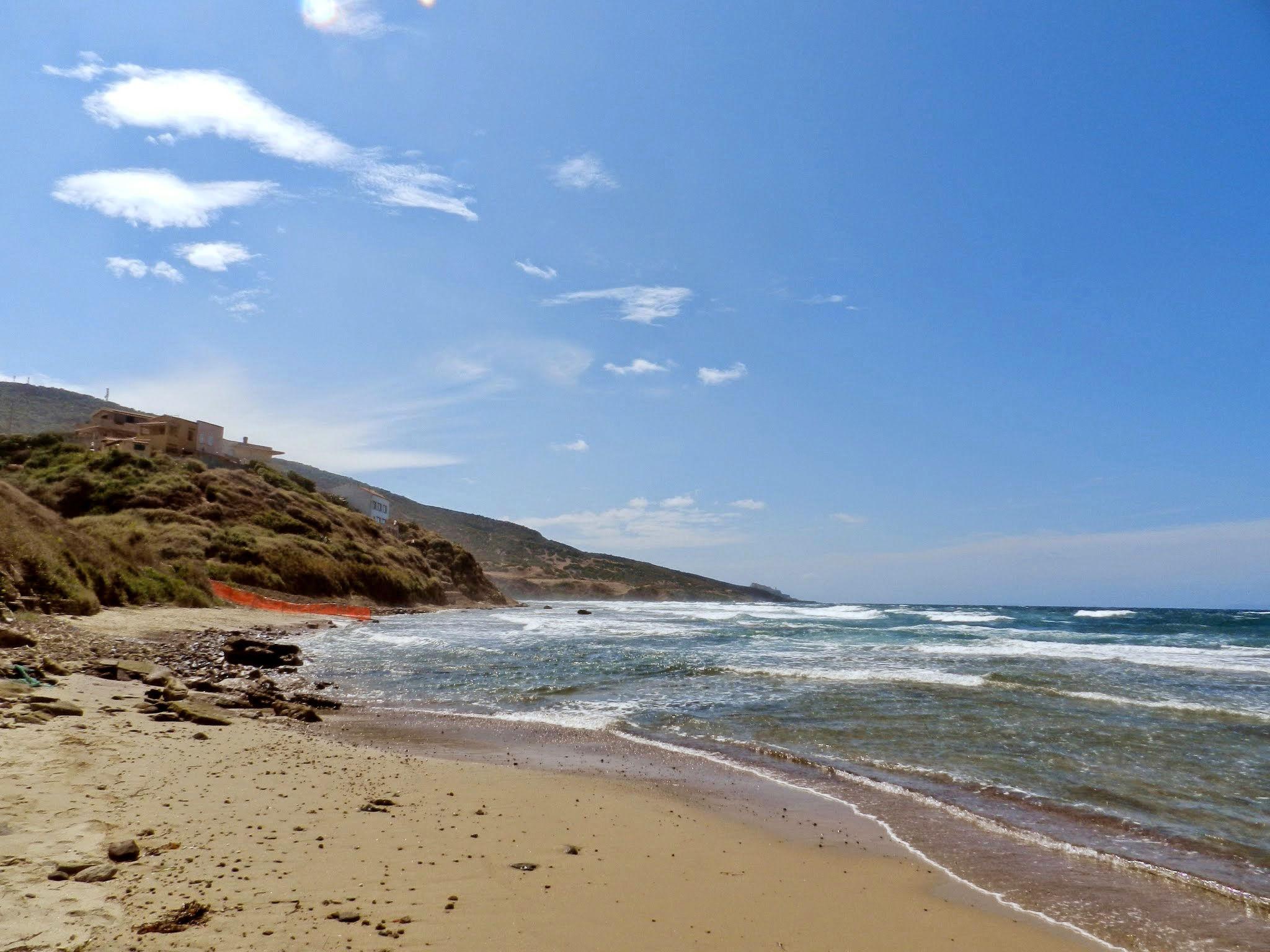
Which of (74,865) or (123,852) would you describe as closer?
(74,865)

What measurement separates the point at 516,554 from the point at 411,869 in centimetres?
12107

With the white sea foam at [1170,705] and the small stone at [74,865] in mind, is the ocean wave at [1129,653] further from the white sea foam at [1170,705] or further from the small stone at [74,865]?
the small stone at [74,865]

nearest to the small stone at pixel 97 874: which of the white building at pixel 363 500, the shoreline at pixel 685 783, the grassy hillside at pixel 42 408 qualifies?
the shoreline at pixel 685 783

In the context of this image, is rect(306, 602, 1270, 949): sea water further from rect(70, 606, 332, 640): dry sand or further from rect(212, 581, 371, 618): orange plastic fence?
rect(212, 581, 371, 618): orange plastic fence

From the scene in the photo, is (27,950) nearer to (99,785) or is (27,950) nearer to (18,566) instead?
(99,785)

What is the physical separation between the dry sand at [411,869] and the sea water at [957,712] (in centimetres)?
244

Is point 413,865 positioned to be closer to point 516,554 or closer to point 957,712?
point 957,712

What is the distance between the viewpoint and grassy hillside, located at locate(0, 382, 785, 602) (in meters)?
99.7

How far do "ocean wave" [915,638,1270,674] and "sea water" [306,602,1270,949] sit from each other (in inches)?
8.1

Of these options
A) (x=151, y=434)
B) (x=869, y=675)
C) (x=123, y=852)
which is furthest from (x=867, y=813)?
(x=151, y=434)

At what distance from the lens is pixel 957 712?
39.3 ft

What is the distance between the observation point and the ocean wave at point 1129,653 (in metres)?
21.5

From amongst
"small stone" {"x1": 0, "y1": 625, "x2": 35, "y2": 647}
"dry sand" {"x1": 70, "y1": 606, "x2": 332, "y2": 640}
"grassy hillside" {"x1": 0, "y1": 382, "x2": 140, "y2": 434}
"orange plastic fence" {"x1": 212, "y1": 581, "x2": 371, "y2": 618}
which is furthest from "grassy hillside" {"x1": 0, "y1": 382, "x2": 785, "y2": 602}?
"small stone" {"x1": 0, "y1": 625, "x2": 35, "y2": 647}

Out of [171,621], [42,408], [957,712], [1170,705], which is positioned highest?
[42,408]
